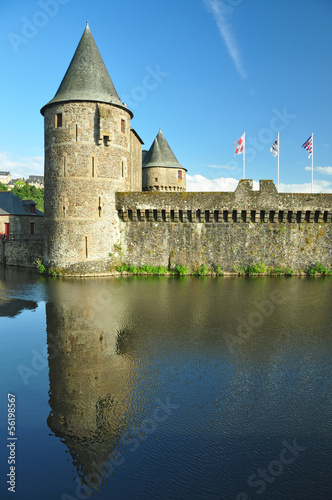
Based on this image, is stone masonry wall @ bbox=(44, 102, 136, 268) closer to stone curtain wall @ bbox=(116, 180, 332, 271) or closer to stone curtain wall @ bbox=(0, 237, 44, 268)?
stone curtain wall @ bbox=(116, 180, 332, 271)

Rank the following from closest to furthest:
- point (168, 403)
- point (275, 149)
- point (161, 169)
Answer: point (168, 403) < point (275, 149) < point (161, 169)

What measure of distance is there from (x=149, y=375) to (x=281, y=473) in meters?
3.25

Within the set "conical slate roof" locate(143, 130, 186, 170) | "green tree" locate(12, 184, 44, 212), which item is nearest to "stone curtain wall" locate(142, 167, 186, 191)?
"conical slate roof" locate(143, 130, 186, 170)

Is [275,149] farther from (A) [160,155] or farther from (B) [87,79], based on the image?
(A) [160,155]

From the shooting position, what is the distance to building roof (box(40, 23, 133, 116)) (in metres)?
20.9

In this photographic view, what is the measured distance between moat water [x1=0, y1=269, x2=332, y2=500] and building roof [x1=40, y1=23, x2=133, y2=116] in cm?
1413

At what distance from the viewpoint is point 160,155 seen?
1613 inches

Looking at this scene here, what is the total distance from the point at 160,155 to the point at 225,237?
2111cm

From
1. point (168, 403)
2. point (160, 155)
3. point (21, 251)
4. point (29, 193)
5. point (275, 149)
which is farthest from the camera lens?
point (29, 193)

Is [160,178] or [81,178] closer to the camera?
[81,178]

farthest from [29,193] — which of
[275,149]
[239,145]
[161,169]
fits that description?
[275,149]

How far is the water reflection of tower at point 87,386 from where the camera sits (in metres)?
4.89

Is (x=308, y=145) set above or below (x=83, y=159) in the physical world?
above

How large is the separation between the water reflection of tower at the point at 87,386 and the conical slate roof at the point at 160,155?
30.9 meters
